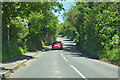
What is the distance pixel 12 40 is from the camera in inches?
907

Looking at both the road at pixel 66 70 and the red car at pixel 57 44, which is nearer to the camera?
the road at pixel 66 70

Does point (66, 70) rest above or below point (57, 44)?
below

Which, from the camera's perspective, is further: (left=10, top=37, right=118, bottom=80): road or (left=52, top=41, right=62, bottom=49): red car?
(left=52, top=41, right=62, bottom=49): red car

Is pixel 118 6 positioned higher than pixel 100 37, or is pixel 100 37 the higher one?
pixel 118 6

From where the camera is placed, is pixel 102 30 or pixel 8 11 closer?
pixel 8 11

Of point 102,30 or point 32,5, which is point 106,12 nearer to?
point 102,30

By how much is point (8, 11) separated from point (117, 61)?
1004 centimetres

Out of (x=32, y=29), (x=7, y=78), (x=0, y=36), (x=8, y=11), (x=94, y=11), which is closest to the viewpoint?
(x=7, y=78)

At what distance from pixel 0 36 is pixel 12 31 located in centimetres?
259

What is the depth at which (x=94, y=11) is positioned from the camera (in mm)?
24641

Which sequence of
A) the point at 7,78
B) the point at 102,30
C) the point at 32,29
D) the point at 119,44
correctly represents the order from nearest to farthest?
the point at 7,78
the point at 119,44
the point at 102,30
the point at 32,29

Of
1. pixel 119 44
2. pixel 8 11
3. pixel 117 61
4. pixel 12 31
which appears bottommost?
pixel 117 61

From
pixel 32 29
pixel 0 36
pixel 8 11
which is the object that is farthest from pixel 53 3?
pixel 32 29

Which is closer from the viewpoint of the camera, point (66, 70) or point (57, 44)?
point (66, 70)
